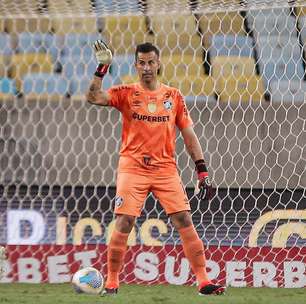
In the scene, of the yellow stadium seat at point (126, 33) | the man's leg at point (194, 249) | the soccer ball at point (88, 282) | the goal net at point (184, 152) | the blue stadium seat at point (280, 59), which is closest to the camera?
the soccer ball at point (88, 282)

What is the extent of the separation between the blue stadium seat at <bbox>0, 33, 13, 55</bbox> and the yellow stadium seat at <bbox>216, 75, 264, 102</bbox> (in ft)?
6.04

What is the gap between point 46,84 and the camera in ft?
24.3

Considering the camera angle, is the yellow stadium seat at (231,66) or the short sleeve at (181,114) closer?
the short sleeve at (181,114)

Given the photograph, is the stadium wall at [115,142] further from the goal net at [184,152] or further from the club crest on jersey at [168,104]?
the club crest on jersey at [168,104]

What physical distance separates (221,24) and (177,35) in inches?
16.7

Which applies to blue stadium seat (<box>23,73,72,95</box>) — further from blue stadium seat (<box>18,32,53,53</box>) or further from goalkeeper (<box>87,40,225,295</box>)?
goalkeeper (<box>87,40,225,295</box>)

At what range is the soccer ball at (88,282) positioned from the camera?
458 cm

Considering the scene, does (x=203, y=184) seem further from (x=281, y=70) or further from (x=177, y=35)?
(x=177, y=35)

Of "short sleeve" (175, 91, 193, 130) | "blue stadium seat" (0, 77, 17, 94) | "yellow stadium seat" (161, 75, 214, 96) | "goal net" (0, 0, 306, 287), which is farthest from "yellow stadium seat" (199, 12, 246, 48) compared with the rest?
"short sleeve" (175, 91, 193, 130)

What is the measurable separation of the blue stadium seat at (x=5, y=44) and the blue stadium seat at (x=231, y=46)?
176cm

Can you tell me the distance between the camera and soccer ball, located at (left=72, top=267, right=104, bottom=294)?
4582 mm

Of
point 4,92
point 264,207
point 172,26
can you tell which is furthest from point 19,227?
point 172,26

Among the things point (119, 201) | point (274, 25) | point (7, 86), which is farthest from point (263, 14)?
point (119, 201)

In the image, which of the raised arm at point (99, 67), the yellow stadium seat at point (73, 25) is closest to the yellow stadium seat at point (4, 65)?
the yellow stadium seat at point (73, 25)
